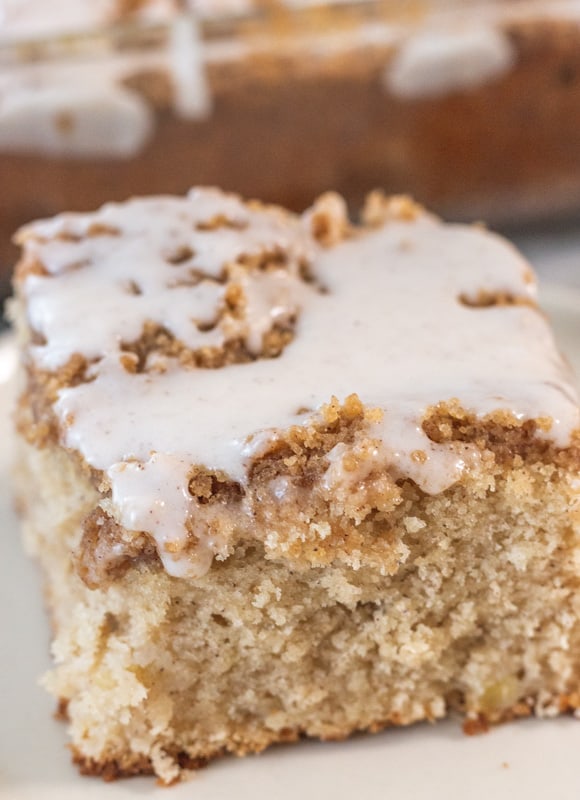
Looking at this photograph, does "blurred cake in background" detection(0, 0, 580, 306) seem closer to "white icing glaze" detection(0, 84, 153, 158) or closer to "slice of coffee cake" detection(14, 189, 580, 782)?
"white icing glaze" detection(0, 84, 153, 158)

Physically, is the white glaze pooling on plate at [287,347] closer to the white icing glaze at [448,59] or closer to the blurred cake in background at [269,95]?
the blurred cake in background at [269,95]

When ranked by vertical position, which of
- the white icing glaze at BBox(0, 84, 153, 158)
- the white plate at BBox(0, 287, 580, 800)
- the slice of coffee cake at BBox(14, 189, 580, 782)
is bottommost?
the white plate at BBox(0, 287, 580, 800)

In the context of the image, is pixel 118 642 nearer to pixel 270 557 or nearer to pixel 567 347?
pixel 270 557

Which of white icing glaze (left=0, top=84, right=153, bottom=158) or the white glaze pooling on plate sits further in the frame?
white icing glaze (left=0, top=84, right=153, bottom=158)

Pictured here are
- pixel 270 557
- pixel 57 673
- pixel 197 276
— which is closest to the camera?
pixel 270 557

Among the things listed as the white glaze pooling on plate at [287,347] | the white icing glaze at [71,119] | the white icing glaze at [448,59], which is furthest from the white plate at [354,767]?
the white icing glaze at [448,59]

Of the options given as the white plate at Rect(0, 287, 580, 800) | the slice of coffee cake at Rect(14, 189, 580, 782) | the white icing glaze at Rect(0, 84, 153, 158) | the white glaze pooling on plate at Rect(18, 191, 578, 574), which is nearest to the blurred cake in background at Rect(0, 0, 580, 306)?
the white icing glaze at Rect(0, 84, 153, 158)

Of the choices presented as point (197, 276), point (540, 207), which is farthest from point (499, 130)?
point (197, 276)
